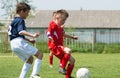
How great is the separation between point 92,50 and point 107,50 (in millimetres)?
1596

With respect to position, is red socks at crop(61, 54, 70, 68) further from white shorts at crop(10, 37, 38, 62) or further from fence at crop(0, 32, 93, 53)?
fence at crop(0, 32, 93, 53)

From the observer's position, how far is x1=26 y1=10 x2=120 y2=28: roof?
76.8 metres

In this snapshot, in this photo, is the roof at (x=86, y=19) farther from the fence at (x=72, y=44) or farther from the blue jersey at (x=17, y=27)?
the blue jersey at (x=17, y=27)

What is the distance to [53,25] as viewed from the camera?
12023 mm

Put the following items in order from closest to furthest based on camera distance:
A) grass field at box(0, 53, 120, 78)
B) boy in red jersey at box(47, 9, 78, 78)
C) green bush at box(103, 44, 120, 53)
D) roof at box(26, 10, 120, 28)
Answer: boy in red jersey at box(47, 9, 78, 78) < grass field at box(0, 53, 120, 78) < green bush at box(103, 44, 120, 53) < roof at box(26, 10, 120, 28)

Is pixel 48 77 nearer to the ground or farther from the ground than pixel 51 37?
nearer to the ground

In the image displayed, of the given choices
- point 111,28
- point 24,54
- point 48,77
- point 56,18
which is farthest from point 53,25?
point 111,28

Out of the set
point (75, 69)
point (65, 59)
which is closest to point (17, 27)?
point (65, 59)

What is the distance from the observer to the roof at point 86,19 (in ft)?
252

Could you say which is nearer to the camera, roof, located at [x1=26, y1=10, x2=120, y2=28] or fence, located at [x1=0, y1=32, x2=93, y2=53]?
fence, located at [x1=0, y1=32, x2=93, y2=53]

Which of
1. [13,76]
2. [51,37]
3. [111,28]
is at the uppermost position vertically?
[51,37]

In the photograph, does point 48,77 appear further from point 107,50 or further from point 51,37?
point 107,50

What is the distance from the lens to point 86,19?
79062 millimetres

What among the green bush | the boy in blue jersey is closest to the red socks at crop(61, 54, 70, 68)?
the boy in blue jersey
